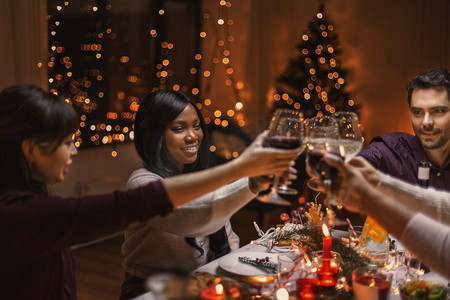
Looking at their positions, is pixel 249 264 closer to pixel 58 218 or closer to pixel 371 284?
pixel 371 284

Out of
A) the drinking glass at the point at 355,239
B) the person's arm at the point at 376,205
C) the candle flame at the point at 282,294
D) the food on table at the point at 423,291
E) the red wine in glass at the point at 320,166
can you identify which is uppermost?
the red wine in glass at the point at 320,166

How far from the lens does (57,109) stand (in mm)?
1392

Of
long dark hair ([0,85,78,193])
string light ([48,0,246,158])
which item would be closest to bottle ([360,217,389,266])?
long dark hair ([0,85,78,193])

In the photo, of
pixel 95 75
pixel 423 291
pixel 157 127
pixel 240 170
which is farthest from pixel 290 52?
pixel 423 291

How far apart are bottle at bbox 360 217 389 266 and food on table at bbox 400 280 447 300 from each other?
422 millimetres

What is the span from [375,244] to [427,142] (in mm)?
1007

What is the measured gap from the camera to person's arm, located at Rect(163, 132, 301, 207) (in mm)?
1394

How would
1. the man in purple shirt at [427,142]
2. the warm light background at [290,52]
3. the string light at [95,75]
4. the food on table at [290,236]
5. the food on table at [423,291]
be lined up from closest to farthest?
1. the food on table at [423,291]
2. the food on table at [290,236]
3. the man in purple shirt at [427,142]
4. the warm light background at [290,52]
5. the string light at [95,75]

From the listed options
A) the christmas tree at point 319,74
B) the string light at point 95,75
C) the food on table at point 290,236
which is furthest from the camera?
the christmas tree at point 319,74

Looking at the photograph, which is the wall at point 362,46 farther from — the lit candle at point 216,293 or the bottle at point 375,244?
the lit candle at point 216,293

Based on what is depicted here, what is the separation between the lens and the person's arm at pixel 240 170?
4.57ft

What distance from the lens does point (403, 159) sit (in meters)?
2.76

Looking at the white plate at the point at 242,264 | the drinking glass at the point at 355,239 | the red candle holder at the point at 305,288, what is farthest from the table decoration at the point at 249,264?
the drinking glass at the point at 355,239

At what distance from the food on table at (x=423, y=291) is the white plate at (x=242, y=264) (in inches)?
19.6
